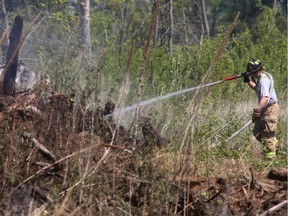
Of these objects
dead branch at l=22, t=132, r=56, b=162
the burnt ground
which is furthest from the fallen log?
dead branch at l=22, t=132, r=56, b=162

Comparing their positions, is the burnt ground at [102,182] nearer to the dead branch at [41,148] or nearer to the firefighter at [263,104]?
the dead branch at [41,148]

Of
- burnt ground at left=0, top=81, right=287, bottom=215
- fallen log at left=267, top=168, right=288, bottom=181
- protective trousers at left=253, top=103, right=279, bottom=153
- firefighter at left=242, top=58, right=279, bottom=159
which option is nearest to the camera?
burnt ground at left=0, top=81, right=287, bottom=215

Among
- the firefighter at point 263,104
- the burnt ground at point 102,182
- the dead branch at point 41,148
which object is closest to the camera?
the burnt ground at point 102,182

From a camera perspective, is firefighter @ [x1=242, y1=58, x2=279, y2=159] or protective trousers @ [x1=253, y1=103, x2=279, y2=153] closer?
firefighter @ [x1=242, y1=58, x2=279, y2=159]

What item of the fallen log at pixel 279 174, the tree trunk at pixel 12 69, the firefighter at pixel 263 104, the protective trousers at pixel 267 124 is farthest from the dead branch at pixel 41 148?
the protective trousers at pixel 267 124

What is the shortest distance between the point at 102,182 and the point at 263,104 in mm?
4422

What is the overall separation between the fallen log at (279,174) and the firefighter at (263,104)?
3370mm

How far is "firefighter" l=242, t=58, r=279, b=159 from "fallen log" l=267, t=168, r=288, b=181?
3.37 m

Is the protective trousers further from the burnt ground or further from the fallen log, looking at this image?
the fallen log

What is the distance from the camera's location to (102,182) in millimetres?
6918

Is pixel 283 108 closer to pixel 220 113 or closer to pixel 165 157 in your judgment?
pixel 220 113

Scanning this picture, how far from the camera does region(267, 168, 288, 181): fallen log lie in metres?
7.09

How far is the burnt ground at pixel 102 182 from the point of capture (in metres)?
6.72

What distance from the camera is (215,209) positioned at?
6824mm
